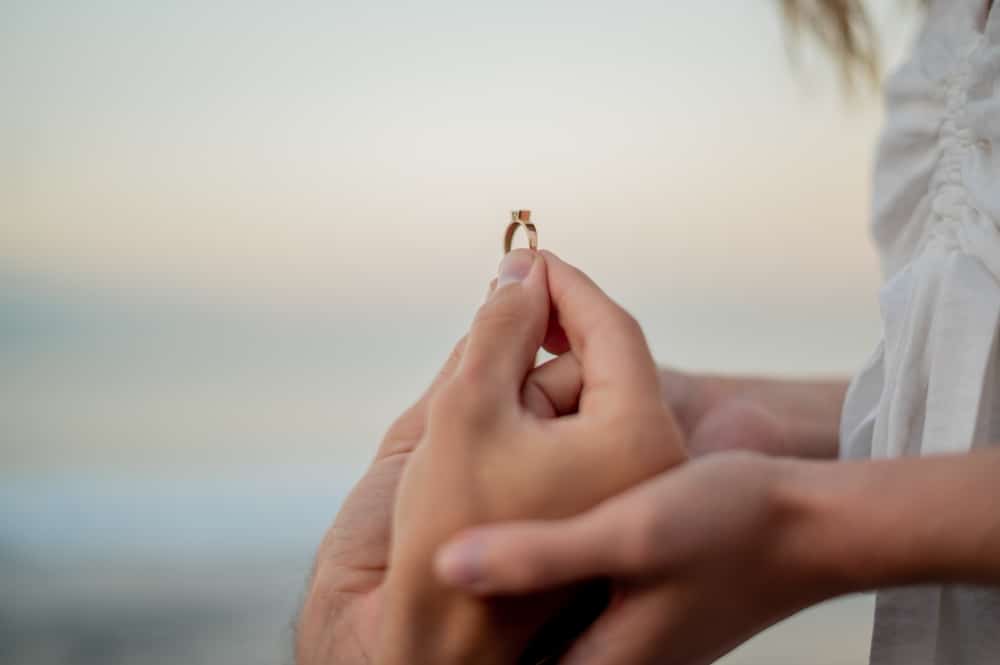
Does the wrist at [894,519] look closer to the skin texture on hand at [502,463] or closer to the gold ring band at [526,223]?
the skin texture on hand at [502,463]

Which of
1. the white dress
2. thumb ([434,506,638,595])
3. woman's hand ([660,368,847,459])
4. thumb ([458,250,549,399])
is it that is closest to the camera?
thumb ([434,506,638,595])

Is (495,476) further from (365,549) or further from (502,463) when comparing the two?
(365,549)

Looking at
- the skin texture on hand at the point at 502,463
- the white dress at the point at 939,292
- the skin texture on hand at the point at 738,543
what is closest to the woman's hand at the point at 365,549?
the skin texture on hand at the point at 502,463

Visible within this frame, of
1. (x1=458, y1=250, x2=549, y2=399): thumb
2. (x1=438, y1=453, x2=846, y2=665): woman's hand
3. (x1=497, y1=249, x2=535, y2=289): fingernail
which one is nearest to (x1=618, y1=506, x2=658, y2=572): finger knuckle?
(x1=438, y1=453, x2=846, y2=665): woman's hand

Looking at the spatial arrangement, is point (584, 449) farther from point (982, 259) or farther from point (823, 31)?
point (823, 31)

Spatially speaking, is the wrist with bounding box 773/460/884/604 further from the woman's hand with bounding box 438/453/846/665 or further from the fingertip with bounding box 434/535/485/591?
the fingertip with bounding box 434/535/485/591

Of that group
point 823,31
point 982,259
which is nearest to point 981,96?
point 982,259
